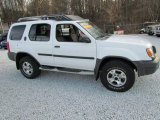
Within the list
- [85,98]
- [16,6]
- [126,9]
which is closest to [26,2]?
[16,6]

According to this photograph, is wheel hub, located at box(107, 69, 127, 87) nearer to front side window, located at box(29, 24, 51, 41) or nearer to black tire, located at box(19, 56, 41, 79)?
front side window, located at box(29, 24, 51, 41)

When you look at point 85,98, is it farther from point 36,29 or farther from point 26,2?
point 26,2

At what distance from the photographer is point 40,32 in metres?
4.96

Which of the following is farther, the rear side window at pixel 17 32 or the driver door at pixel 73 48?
the rear side window at pixel 17 32

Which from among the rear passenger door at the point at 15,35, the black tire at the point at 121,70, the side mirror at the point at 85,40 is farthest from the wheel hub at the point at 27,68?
the black tire at the point at 121,70

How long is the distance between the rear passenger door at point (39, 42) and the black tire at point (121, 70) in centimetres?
163

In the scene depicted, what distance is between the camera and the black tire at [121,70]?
156 inches

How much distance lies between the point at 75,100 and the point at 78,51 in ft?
4.08

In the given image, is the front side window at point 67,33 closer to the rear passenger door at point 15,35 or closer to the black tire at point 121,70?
the black tire at point 121,70

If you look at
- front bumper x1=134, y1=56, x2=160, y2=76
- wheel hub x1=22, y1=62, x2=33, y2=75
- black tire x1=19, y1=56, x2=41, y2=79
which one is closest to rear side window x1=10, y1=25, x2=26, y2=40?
black tire x1=19, y1=56, x2=41, y2=79

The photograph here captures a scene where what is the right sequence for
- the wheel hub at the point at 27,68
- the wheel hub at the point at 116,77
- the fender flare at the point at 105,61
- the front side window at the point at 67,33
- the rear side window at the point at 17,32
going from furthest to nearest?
the wheel hub at the point at 27,68 → the rear side window at the point at 17,32 → the front side window at the point at 67,33 → the wheel hub at the point at 116,77 → the fender flare at the point at 105,61

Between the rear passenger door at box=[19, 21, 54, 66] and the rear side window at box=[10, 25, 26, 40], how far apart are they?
0.20m

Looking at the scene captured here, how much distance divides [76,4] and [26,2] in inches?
362

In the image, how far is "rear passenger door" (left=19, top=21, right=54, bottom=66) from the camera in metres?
4.78
